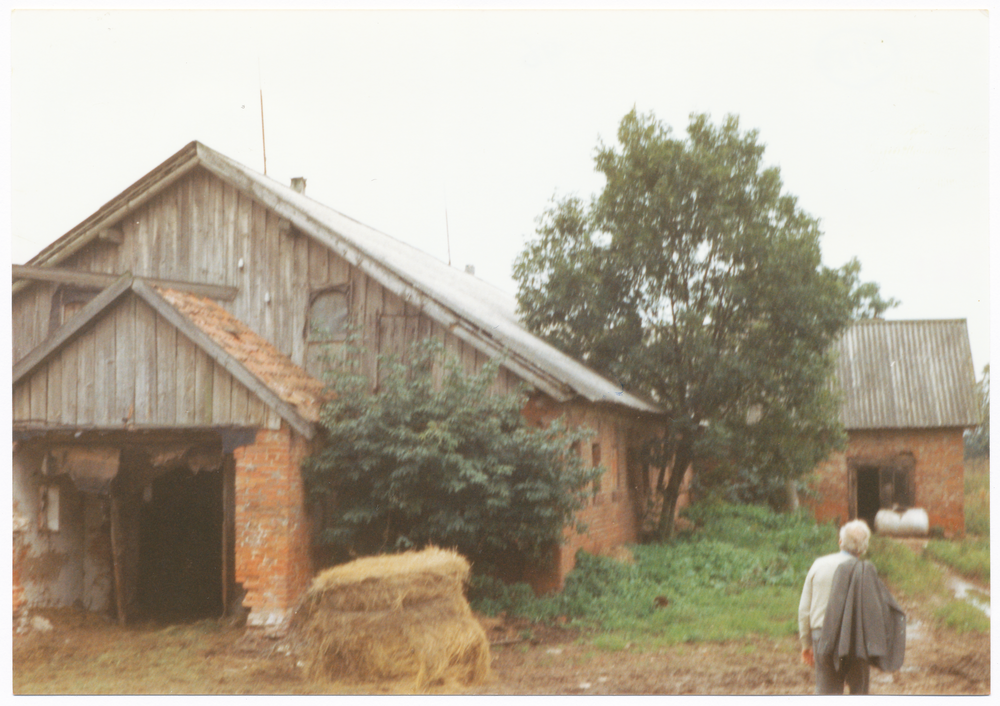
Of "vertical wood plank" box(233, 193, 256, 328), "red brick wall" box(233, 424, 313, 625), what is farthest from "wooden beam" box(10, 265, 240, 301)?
"red brick wall" box(233, 424, 313, 625)

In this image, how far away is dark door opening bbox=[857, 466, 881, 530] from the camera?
21672mm

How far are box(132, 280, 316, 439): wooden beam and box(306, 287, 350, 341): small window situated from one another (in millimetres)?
2486

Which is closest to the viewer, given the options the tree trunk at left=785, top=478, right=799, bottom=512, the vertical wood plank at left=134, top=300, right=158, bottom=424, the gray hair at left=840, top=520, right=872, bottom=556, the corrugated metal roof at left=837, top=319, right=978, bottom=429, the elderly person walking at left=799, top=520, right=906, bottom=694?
the elderly person walking at left=799, top=520, right=906, bottom=694

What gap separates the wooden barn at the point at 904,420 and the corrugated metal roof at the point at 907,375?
0.02 meters

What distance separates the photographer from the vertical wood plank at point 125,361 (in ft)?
33.1

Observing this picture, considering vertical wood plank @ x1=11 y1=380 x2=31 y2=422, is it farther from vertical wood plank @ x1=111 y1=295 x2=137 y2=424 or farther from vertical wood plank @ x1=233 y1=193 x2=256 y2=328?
vertical wood plank @ x1=233 y1=193 x2=256 y2=328

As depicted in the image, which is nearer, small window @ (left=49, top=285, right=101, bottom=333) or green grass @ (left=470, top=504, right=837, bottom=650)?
green grass @ (left=470, top=504, right=837, bottom=650)

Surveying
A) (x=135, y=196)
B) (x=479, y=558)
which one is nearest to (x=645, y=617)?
(x=479, y=558)

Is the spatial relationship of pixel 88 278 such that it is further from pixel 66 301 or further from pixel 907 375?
pixel 907 375

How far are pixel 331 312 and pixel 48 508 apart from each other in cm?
462

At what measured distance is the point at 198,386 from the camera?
995 cm

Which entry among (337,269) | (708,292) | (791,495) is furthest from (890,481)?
(337,269)

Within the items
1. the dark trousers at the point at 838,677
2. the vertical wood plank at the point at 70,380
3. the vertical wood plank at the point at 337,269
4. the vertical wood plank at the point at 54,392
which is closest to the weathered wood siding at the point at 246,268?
the vertical wood plank at the point at 337,269

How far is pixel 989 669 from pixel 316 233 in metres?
9.95
